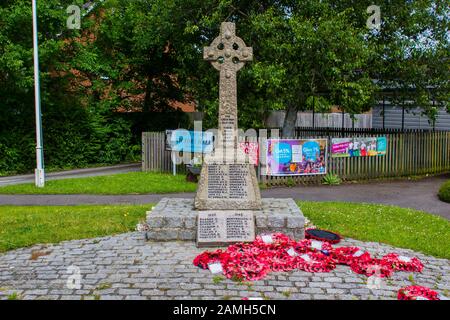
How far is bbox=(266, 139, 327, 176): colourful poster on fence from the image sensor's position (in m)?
17.0

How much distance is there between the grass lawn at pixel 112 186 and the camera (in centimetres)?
1558

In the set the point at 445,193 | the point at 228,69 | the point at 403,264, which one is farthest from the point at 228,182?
the point at 445,193

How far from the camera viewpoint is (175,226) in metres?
9.09

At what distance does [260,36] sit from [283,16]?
1333 mm

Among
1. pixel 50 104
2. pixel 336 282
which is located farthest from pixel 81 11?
pixel 336 282

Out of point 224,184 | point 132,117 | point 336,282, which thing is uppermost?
point 132,117

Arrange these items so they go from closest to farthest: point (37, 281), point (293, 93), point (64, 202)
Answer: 1. point (37, 281)
2. point (64, 202)
3. point (293, 93)

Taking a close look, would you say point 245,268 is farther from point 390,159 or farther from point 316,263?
point 390,159

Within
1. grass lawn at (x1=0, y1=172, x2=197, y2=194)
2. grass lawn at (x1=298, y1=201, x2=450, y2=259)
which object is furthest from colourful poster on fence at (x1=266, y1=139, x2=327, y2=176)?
grass lawn at (x1=298, y1=201, x2=450, y2=259)

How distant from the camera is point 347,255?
26.3 ft

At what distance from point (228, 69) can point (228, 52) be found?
1.22 ft

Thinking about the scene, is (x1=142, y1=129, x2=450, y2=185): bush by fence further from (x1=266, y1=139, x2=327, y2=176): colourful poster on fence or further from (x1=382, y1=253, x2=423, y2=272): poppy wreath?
(x1=382, y1=253, x2=423, y2=272): poppy wreath

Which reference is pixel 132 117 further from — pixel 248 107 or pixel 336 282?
pixel 336 282

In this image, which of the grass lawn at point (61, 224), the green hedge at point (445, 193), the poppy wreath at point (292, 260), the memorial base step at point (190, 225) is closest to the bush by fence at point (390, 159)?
the green hedge at point (445, 193)
